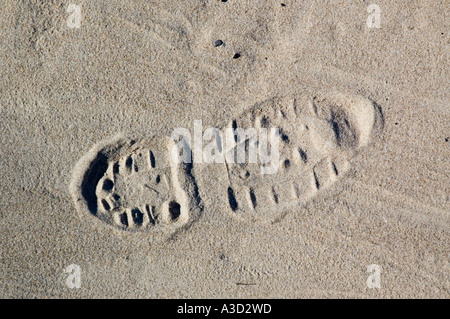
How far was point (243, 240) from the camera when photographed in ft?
6.30

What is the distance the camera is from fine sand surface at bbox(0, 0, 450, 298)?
191 centimetres

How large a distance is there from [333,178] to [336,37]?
0.67 meters

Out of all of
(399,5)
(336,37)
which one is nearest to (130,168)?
(336,37)

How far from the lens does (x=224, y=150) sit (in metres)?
1.93

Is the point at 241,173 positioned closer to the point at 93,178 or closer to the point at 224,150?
the point at 224,150

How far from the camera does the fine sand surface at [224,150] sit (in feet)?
6.25

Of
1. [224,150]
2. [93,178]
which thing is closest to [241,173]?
[224,150]

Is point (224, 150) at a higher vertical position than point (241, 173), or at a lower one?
higher

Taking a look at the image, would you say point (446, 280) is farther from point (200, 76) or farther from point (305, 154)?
point (200, 76)

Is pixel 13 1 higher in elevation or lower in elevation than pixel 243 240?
higher

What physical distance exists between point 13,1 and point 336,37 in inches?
61.2

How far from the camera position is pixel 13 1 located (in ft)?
6.39
